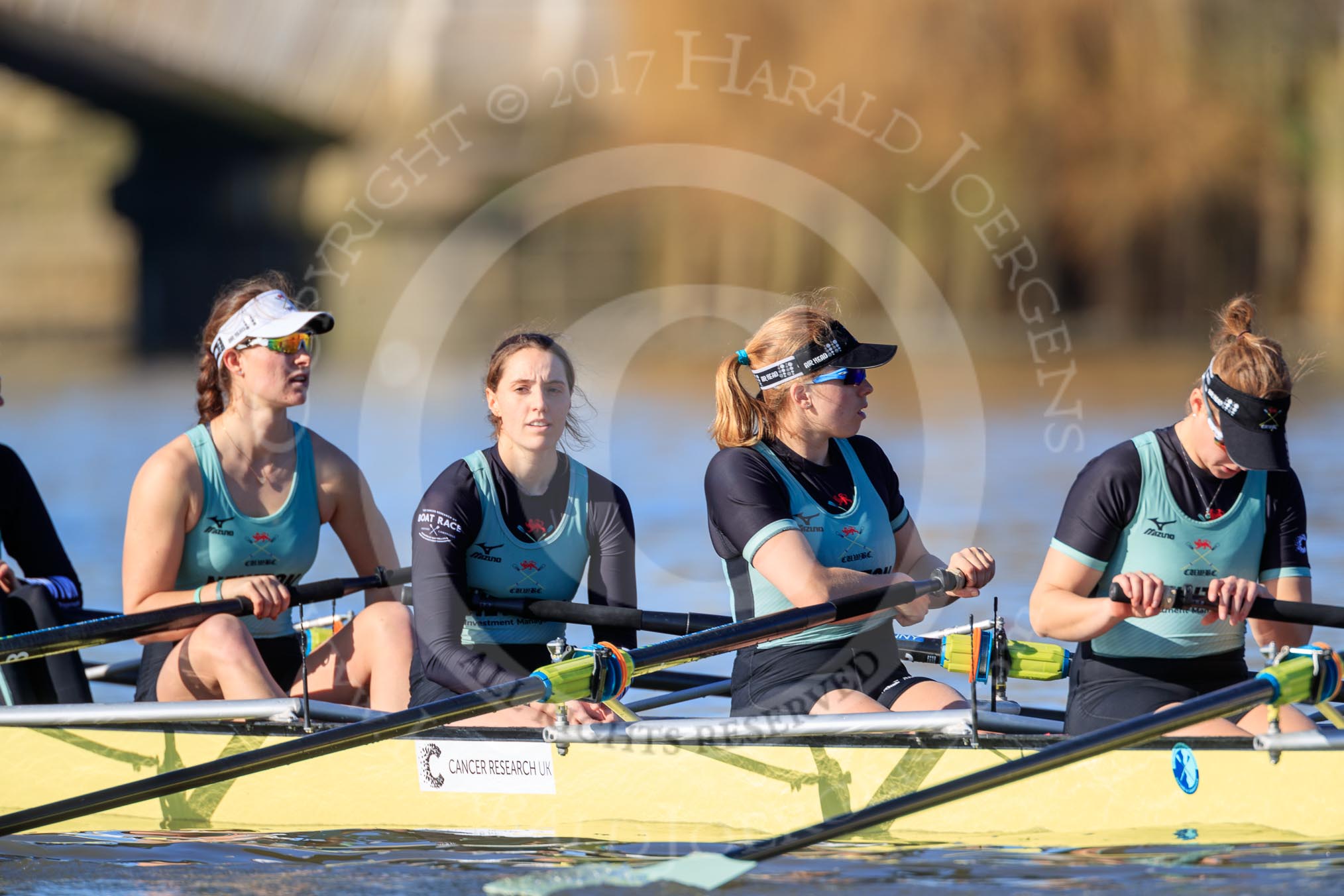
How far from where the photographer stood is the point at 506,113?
29078mm

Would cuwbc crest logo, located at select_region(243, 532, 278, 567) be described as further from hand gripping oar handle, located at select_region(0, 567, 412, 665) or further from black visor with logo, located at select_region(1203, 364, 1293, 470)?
black visor with logo, located at select_region(1203, 364, 1293, 470)

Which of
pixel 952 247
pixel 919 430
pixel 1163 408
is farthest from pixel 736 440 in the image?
pixel 952 247

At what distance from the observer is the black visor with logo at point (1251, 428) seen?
162 inches

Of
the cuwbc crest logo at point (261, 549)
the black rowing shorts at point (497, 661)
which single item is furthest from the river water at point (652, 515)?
the cuwbc crest logo at point (261, 549)

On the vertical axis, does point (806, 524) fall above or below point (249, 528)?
below

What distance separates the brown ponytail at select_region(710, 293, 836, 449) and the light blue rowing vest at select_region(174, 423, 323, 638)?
147cm

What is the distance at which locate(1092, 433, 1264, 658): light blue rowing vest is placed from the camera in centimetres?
425

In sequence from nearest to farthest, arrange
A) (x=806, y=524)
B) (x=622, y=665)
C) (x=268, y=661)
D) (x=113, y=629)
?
(x=622, y=665), (x=806, y=524), (x=113, y=629), (x=268, y=661)

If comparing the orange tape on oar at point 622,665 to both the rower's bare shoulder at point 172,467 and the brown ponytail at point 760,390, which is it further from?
the rower's bare shoulder at point 172,467

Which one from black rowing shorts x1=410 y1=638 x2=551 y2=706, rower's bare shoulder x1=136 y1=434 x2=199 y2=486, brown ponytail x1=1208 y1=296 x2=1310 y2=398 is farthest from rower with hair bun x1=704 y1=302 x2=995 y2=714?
rower's bare shoulder x1=136 y1=434 x2=199 y2=486

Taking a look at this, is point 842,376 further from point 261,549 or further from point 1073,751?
point 261,549

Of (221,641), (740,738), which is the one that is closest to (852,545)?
(740,738)

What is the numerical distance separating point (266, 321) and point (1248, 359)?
9.72ft

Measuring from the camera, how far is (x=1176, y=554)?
425 cm
